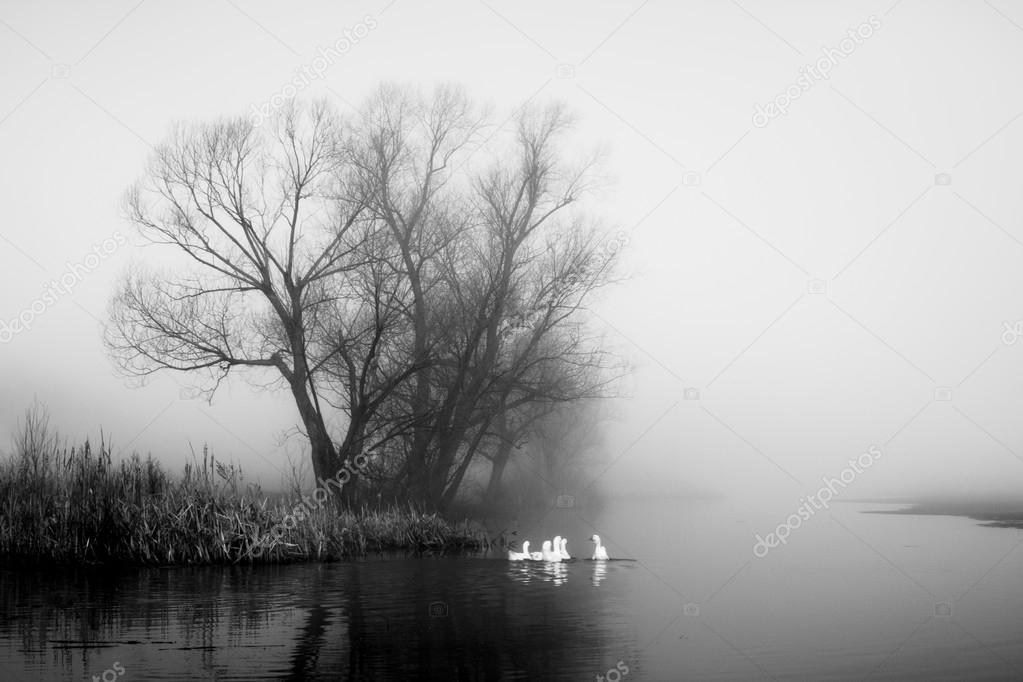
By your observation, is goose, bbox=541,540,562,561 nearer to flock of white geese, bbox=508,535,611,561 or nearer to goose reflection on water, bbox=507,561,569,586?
flock of white geese, bbox=508,535,611,561

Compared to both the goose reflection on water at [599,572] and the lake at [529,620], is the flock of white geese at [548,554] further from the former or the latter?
the goose reflection on water at [599,572]

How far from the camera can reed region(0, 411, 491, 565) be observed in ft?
70.9

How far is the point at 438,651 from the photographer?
38.9ft

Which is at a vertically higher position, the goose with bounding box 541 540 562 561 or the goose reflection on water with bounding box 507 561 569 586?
the goose with bounding box 541 540 562 561

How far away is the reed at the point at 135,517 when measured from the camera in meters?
21.6

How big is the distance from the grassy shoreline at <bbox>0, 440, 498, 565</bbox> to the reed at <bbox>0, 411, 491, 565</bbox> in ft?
0.07

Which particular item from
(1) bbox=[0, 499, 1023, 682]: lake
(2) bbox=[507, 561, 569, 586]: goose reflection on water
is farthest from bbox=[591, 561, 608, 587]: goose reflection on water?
(2) bbox=[507, 561, 569, 586]: goose reflection on water

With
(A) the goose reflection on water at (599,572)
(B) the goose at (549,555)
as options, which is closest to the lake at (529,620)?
(A) the goose reflection on water at (599,572)

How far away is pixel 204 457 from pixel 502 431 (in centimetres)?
1788

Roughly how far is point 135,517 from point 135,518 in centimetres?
2

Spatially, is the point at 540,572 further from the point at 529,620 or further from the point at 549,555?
the point at 529,620

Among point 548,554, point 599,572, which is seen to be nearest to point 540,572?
point 599,572

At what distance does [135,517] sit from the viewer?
71.8ft

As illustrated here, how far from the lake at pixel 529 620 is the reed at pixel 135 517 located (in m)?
0.94
